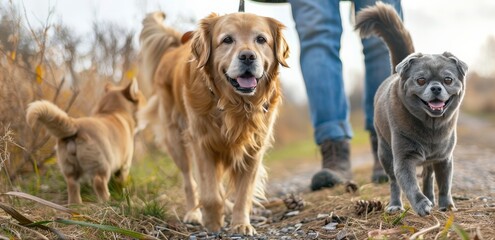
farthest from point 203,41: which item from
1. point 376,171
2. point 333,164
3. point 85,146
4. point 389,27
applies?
point 376,171

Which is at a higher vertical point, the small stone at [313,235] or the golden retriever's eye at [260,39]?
the golden retriever's eye at [260,39]

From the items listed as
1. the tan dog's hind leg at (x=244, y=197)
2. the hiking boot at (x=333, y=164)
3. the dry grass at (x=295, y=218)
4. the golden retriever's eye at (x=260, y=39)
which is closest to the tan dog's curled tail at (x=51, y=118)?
the dry grass at (x=295, y=218)

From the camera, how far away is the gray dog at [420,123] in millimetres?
3147

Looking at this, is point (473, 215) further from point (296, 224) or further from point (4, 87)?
point (4, 87)

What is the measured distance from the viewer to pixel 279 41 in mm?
4020

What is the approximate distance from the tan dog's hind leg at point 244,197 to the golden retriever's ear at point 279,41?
0.79m

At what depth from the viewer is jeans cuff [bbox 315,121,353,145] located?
4.96 meters

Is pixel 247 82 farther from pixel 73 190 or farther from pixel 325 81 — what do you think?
pixel 73 190

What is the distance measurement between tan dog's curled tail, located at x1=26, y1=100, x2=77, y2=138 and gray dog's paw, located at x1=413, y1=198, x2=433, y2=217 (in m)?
2.58

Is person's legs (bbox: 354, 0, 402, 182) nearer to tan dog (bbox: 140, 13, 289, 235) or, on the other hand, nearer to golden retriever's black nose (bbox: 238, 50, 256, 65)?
tan dog (bbox: 140, 13, 289, 235)

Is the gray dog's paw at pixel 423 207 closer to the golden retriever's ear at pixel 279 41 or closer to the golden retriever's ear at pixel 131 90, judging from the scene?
the golden retriever's ear at pixel 279 41

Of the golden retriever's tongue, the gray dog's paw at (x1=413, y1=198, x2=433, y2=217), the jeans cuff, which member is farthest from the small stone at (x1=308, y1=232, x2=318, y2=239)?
the jeans cuff

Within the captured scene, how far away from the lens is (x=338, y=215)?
12.2 feet

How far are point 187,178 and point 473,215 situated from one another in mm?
2452
